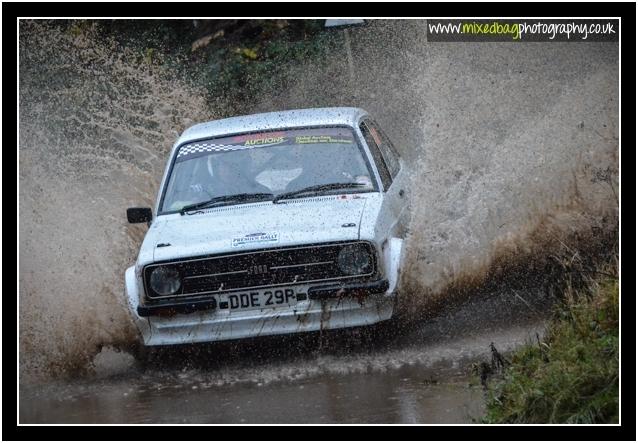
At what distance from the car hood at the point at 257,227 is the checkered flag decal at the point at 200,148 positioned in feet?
2.45

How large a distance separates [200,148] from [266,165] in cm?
63

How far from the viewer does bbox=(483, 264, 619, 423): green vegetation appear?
18.6 ft

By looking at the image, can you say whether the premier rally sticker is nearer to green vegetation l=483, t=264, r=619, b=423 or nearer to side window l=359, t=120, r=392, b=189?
side window l=359, t=120, r=392, b=189

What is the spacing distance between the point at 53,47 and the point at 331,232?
29.8ft

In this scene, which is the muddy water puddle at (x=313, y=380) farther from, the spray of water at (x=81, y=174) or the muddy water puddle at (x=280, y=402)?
the spray of water at (x=81, y=174)

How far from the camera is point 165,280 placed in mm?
7199

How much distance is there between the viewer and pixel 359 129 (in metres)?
8.69

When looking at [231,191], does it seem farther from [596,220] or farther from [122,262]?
[596,220]

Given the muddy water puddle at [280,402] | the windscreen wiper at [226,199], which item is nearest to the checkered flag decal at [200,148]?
the windscreen wiper at [226,199]

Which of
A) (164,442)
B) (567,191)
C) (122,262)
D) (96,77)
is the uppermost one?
(96,77)

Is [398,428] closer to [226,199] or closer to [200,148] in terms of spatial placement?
[226,199]

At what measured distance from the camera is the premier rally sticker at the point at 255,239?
7.09m

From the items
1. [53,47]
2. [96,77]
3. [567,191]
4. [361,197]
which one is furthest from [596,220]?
[53,47]

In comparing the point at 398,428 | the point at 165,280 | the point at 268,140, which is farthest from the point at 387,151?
the point at 398,428
